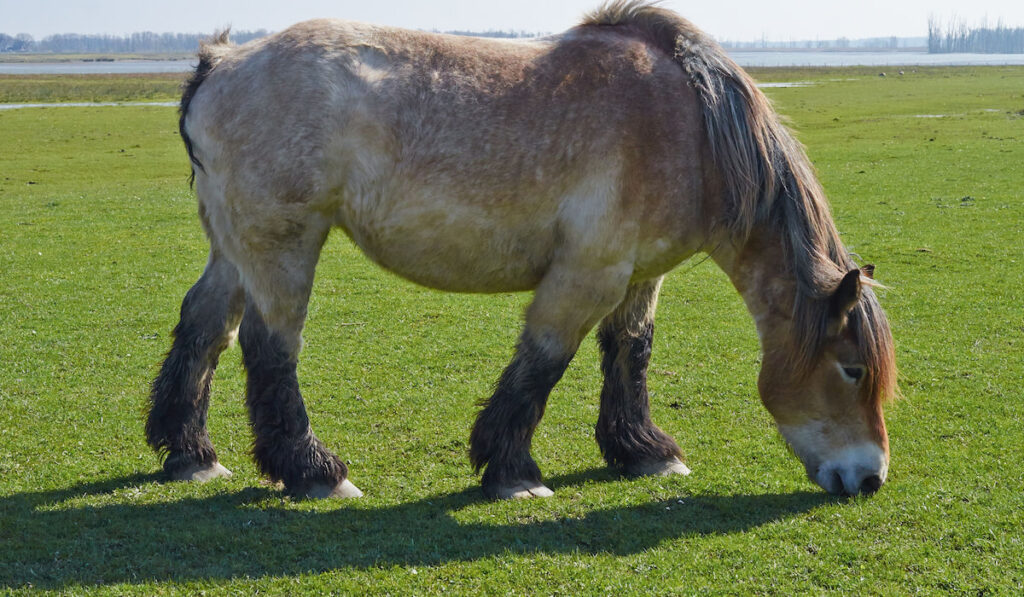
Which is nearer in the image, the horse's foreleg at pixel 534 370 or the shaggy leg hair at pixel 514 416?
the horse's foreleg at pixel 534 370

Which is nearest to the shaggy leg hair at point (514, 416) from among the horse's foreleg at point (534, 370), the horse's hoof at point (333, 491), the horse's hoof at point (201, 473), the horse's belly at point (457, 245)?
the horse's foreleg at point (534, 370)

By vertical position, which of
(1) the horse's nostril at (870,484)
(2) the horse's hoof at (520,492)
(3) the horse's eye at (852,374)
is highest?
(3) the horse's eye at (852,374)

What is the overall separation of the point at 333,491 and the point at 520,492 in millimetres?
999

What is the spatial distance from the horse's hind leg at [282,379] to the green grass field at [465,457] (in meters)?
0.17

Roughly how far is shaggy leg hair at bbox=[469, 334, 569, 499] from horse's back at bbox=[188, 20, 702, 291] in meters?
0.55

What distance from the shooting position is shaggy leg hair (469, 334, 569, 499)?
449 cm

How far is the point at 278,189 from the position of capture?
4.30 m

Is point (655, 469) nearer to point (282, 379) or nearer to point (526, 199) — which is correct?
point (526, 199)

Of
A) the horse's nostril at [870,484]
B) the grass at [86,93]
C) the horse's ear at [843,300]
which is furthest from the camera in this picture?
the grass at [86,93]

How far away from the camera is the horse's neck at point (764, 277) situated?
14.3 ft

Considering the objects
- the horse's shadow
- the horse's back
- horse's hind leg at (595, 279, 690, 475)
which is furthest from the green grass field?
the horse's back

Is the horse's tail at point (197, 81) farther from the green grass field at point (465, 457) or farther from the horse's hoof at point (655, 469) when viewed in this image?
the horse's hoof at point (655, 469)

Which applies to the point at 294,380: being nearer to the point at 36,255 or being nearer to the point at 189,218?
the point at 36,255

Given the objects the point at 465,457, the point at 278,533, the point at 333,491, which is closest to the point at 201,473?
the point at 333,491
